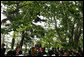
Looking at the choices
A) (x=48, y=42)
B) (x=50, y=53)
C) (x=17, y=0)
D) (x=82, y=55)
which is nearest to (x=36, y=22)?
(x=50, y=53)

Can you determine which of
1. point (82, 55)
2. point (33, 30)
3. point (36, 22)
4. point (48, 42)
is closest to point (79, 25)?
point (82, 55)

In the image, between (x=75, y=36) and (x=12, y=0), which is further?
(x=12, y=0)

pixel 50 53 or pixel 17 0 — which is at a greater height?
pixel 17 0

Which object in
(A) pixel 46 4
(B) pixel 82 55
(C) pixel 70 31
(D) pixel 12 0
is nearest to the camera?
(B) pixel 82 55

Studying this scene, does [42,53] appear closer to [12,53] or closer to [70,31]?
[12,53]

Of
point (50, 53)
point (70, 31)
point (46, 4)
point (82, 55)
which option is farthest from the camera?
point (50, 53)

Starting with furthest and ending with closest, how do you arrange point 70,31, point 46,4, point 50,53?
point 50,53 < point 46,4 < point 70,31

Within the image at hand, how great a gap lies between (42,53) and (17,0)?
5.02 metres

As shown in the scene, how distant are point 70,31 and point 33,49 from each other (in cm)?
555

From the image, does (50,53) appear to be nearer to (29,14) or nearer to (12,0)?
(29,14)

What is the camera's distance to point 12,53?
1203 cm

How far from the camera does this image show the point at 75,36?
284 inches

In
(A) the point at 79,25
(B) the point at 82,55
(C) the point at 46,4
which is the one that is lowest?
(B) the point at 82,55

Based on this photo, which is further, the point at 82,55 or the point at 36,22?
the point at 36,22
